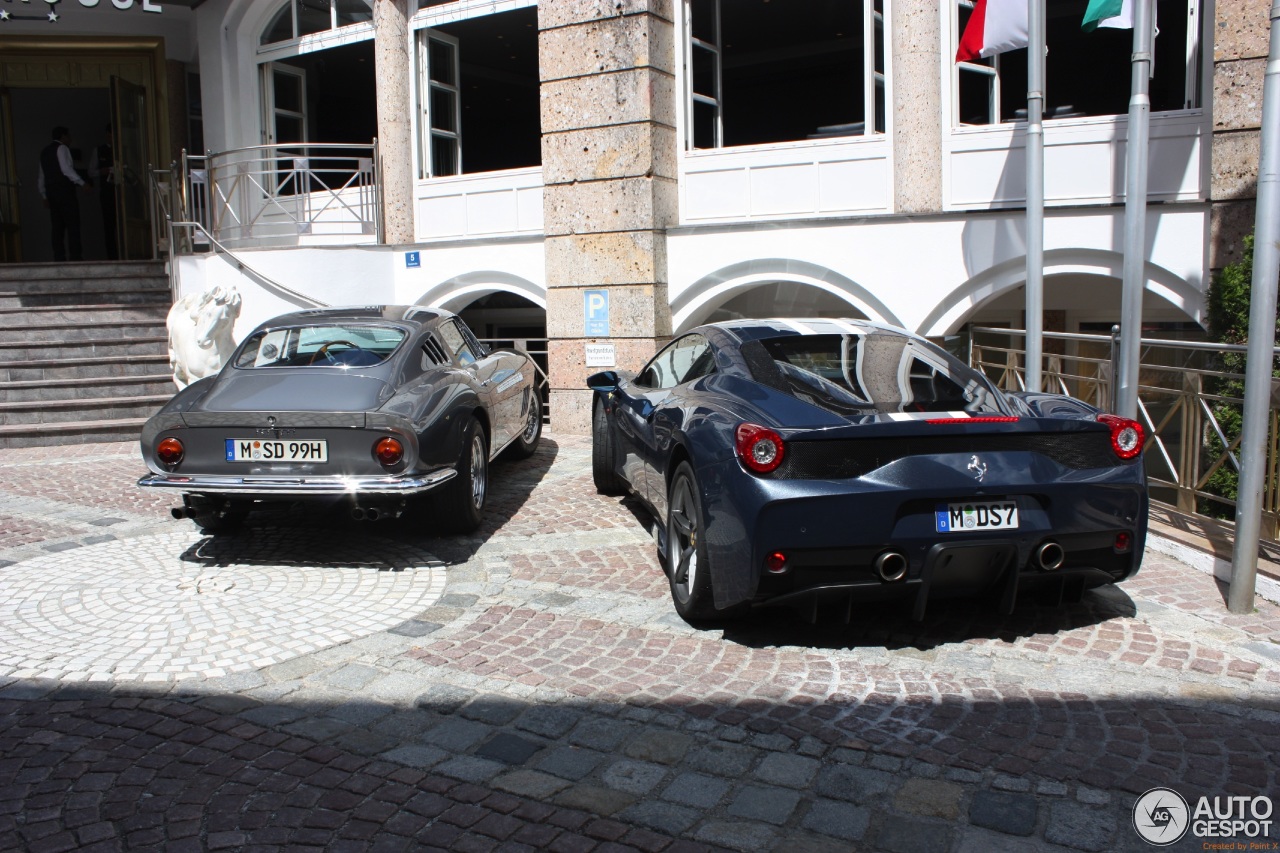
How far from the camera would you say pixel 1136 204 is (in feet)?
22.8

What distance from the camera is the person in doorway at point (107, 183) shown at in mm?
16808

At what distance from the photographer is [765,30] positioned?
54.8 ft

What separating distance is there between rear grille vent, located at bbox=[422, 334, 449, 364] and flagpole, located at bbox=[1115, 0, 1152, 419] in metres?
4.61

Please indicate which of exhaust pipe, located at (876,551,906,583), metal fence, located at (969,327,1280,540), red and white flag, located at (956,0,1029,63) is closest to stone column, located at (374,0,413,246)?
red and white flag, located at (956,0,1029,63)

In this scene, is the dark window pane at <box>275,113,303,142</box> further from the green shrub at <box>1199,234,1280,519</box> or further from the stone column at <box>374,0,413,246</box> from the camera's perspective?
the green shrub at <box>1199,234,1280,519</box>

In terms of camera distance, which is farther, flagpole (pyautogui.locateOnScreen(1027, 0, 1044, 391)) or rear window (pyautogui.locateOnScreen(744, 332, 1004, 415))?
flagpole (pyautogui.locateOnScreen(1027, 0, 1044, 391))

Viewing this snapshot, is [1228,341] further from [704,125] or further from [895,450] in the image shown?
[704,125]

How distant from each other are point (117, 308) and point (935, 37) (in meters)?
10.4

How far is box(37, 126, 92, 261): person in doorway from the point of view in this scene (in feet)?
50.4

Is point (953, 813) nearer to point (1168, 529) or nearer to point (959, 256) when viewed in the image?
point (1168, 529)

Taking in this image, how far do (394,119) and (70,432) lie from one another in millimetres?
5394

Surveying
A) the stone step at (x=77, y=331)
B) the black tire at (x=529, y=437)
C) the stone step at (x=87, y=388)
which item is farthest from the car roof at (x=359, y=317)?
the stone step at (x=77, y=331)

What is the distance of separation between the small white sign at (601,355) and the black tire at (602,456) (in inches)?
131

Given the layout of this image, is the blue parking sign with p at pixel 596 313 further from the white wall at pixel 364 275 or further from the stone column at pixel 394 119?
the stone column at pixel 394 119
